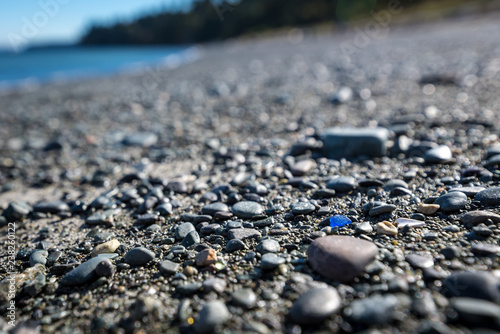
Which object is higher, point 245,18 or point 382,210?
point 245,18

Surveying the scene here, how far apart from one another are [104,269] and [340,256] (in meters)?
1.26

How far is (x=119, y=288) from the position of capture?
1.74m

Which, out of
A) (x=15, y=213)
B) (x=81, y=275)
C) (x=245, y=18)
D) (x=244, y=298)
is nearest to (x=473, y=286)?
(x=244, y=298)

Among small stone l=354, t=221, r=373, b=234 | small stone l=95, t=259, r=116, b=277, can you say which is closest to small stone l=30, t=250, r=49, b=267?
small stone l=95, t=259, r=116, b=277

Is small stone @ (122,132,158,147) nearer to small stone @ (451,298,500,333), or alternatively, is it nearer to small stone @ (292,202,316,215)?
small stone @ (292,202,316,215)

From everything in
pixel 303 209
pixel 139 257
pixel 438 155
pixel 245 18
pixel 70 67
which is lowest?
pixel 438 155

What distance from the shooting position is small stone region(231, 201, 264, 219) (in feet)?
7.75

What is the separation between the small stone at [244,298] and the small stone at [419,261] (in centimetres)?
78

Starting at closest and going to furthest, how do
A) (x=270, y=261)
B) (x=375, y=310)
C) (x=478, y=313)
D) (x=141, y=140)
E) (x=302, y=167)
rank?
(x=478, y=313) < (x=375, y=310) < (x=270, y=261) < (x=302, y=167) < (x=141, y=140)

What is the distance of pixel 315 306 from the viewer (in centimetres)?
137

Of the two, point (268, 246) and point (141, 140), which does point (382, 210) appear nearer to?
point (268, 246)

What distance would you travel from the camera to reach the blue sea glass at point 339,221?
6.88 feet

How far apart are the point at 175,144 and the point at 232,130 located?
89cm

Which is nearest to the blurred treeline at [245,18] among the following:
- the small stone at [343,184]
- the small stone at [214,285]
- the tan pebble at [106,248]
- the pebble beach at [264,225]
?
the pebble beach at [264,225]
